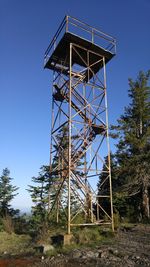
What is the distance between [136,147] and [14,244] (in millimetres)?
14049

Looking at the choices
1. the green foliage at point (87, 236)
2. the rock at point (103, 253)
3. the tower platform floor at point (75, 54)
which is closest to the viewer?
the rock at point (103, 253)

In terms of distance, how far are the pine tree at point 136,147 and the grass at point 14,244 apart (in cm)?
Result: 1163

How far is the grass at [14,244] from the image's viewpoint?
9.65 meters

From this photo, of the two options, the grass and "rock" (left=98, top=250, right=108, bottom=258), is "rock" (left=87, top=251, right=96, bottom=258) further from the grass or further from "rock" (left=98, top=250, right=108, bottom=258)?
the grass

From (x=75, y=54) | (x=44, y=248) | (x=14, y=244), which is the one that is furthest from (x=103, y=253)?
(x=75, y=54)

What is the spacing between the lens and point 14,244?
11.1 m

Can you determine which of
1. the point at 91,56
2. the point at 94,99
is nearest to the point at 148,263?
the point at 94,99

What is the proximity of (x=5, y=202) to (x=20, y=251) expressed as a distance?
17861 millimetres

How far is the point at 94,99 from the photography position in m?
15.4

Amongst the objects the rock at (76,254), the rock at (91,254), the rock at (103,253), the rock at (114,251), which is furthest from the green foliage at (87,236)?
the rock at (114,251)

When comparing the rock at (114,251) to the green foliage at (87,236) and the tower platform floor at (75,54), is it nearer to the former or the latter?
the green foliage at (87,236)

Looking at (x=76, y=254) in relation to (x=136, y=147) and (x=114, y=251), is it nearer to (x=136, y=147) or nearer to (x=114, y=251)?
(x=114, y=251)

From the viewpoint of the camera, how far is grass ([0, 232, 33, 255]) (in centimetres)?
965

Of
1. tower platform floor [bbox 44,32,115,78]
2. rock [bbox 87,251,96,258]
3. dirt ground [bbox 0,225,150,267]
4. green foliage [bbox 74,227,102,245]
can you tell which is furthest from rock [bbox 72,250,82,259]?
tower platform floor [bbox 44,32,115,78]
